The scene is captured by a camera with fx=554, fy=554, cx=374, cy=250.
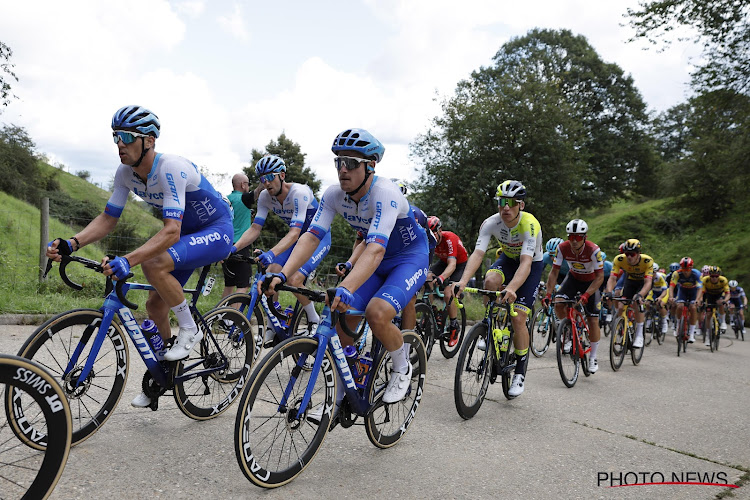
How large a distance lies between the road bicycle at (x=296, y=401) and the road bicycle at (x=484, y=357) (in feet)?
4.41

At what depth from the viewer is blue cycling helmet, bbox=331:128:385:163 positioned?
12.1ft

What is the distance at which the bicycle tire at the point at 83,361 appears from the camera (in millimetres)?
3318

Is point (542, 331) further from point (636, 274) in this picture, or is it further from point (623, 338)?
point (636, 274)

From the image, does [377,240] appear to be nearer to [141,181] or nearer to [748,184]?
[141,181]

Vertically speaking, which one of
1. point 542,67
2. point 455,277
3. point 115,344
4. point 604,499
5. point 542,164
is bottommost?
point 604,499

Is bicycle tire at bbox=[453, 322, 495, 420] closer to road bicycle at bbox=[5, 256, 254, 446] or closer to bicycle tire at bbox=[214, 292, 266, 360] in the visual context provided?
bicycle tire at bbox=[214, 292, 266, 360]

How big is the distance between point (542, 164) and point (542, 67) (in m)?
20.3

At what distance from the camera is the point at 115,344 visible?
3.58 metres

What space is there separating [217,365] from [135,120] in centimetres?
→ 193

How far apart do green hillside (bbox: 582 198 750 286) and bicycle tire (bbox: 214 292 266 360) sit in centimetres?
2742

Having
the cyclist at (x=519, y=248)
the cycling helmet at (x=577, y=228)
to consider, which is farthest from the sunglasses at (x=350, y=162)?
the cycling helmet at (x=577, y=228)

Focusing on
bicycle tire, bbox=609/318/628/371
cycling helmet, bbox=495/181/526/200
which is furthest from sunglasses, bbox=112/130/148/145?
bicycle tire, bbox=609/318/628/371

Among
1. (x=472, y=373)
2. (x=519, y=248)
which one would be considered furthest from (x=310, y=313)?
(x=519, y=248)

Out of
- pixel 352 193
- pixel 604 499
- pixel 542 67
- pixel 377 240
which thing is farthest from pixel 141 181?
pixel 542 67
